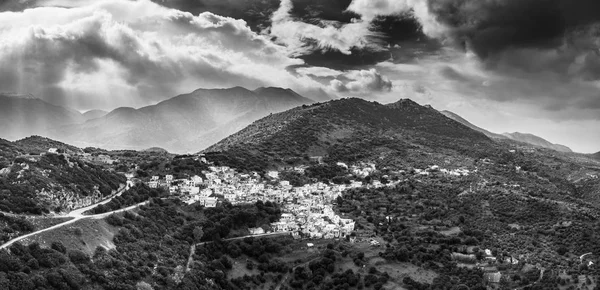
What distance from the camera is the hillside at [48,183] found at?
40.0 meters

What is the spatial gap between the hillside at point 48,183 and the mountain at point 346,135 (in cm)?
2999

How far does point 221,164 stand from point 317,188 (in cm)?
1551

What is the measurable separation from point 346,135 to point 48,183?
74.1 meters

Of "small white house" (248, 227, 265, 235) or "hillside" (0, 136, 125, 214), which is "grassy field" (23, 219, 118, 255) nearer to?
"hillside" (0, 136, 125, 214)

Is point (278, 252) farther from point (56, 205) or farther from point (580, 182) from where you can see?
point (580, 182)

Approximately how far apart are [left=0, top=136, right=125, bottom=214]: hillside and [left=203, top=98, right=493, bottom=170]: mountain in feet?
98.4

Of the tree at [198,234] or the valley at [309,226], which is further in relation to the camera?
the tree at [198,234]

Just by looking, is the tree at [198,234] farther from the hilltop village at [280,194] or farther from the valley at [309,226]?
the hilltop village at [280,194]

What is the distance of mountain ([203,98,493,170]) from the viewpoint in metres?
93.5

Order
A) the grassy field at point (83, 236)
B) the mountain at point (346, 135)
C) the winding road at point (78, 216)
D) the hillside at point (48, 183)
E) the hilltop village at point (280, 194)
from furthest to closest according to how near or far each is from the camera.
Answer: the mountain at point (346, 135) → the hilltop village at point (280, 194) → the hillside at point (48, 183) → the grassy field at point (83, 236) → the winding road at point (78, 216)

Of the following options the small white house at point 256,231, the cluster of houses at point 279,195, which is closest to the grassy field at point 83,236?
the small white house at point 256,231

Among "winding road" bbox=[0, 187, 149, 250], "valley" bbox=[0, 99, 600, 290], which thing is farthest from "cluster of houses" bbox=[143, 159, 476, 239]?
"winding road" bbox=[0, 187, 149, 250]

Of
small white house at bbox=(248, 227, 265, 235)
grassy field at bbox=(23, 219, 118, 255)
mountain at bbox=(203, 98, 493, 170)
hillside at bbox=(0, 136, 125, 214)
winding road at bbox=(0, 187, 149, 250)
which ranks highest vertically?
mountain at bbox=(203, 98, 493, 170)

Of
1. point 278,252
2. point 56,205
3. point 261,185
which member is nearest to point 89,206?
point 56,205
